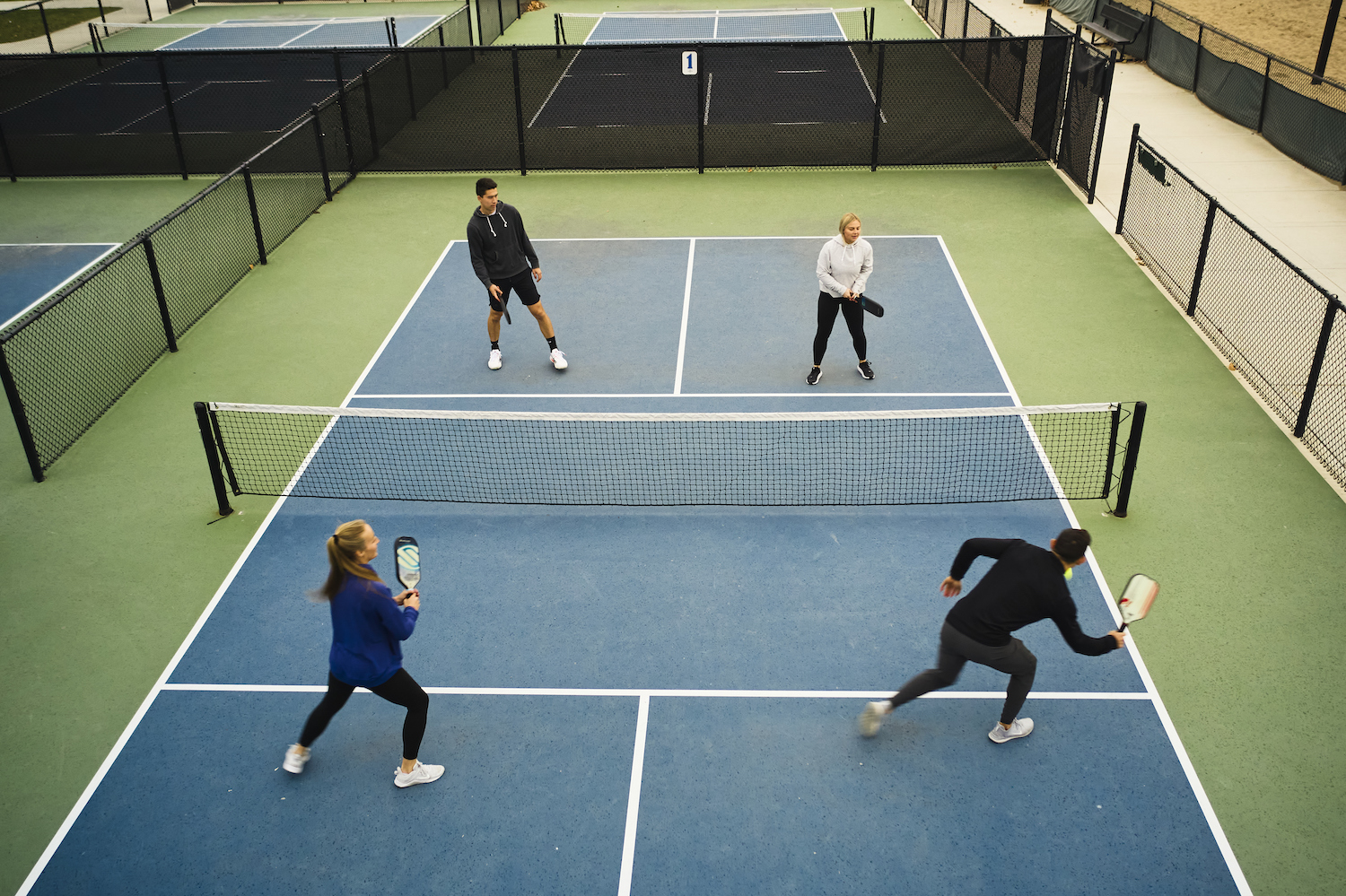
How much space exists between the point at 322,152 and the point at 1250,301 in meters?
13.2

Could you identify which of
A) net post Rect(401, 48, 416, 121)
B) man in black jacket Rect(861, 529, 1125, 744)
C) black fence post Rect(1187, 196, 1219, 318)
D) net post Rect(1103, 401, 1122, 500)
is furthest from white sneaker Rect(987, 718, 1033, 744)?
net post Rect(401, 48, 416, 121)

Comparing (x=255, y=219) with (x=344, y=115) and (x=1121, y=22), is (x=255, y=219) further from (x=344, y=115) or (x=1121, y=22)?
(x=1121, y=22)

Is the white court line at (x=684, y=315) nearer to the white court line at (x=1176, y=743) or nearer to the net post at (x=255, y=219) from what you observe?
the white court line at (x=1176, y=743)

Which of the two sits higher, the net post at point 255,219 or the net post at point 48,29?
the net post at point 48,29

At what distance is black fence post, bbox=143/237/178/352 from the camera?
440 inches

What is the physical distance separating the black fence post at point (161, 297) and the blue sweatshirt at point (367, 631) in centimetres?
721

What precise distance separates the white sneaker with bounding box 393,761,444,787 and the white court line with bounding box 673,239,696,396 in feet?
17.2

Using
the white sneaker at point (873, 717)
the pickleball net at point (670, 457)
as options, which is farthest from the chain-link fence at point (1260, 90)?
the white sneaker at point (873, 717)

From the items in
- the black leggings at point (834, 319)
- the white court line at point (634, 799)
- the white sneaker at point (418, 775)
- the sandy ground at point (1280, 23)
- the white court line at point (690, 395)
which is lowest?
the white court line at point (634, 799)

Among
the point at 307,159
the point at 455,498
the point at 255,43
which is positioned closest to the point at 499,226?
the point at 455,498

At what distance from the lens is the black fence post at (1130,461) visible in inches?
321

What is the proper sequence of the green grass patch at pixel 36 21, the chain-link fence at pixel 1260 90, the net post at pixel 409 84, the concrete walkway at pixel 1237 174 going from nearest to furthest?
the concrete walkway at pixel 1237 174, the chain-link fence at pixel 1260 90, the net post at pixel 409 84, the green grass patch at pixel 36 21

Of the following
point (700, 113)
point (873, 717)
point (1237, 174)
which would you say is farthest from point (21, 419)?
point (1237, 174)

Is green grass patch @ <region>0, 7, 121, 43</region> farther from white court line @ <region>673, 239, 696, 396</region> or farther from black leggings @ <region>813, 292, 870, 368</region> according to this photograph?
black leggings @ <region>813, 292, 870, 368</region>
